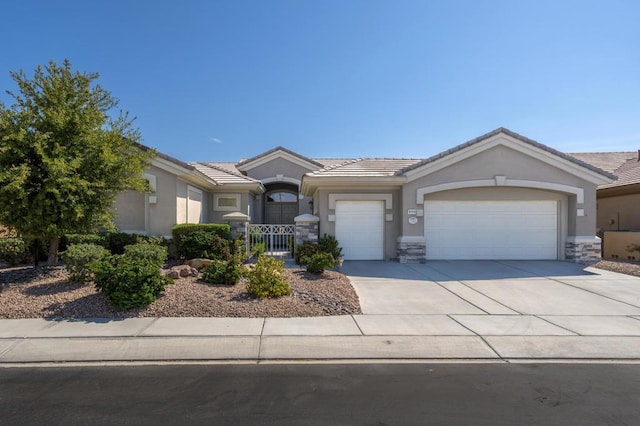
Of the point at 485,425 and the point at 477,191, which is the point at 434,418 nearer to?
the point at 485,425

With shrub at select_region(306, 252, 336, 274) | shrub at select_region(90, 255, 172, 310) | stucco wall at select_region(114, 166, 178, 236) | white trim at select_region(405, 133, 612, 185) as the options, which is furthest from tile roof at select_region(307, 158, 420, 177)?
shrub at select_region(90, 255, 172, 310)

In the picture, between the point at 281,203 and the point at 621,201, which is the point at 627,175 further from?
the point at 281,203

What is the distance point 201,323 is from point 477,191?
435 inches

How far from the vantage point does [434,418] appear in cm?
335

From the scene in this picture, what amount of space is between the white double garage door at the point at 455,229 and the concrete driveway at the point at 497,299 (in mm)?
1058

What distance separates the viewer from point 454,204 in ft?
42.7

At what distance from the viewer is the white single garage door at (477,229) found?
12984 millimetres

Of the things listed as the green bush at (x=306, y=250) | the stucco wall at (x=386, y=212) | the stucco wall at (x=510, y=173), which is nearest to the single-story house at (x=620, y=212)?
the stucco wall at (x=510, y=173)

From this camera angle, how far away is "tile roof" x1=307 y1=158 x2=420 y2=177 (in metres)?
12.6

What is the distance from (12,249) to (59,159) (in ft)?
18.4

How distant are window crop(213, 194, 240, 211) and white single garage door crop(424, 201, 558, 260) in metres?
8.88

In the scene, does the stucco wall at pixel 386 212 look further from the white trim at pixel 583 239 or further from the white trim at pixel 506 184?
the white trim at pixel 583 239

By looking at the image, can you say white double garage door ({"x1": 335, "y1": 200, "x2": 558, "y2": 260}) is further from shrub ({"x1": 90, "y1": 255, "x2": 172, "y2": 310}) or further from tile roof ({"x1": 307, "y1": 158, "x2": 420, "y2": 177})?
shrub ({"x1": 90, "y1": 255, "x2": 172, "y2": 310})

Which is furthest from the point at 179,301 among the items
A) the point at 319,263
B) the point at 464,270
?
the point at 464,270
